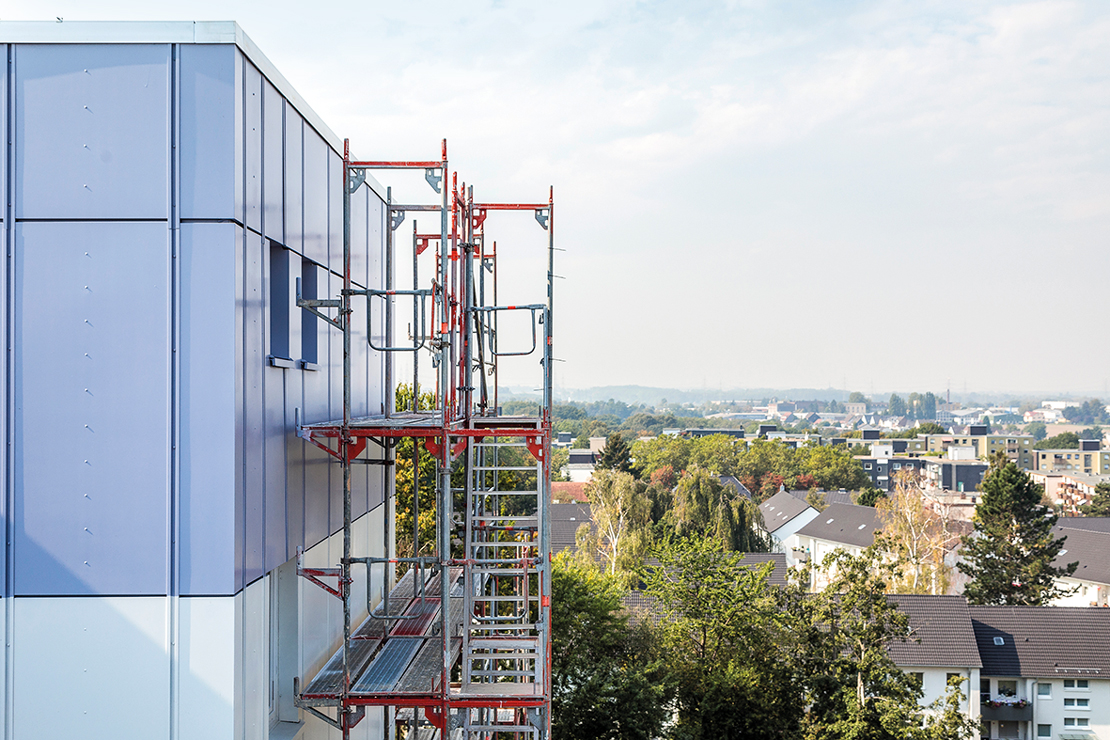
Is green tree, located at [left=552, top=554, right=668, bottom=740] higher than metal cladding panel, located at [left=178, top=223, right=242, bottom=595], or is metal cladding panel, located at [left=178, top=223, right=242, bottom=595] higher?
metal cladding panel, located at [left=178, top=223, right=242, bottom=595]

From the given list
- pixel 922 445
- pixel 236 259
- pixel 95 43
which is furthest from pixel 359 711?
pixel 922 445

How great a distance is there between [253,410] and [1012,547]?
40.3 m

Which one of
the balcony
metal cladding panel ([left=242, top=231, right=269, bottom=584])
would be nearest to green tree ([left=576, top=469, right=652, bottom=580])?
the balcony

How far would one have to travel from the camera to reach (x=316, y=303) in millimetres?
8211

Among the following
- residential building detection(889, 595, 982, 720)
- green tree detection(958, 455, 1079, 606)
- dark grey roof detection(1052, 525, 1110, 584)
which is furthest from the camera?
dark grey roof detection(1052, 525, 1110, 584)

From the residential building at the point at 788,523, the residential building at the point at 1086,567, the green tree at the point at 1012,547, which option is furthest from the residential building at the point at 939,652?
the residential building at the point at 788,523

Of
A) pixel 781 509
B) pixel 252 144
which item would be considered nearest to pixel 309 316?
pixel 252 144

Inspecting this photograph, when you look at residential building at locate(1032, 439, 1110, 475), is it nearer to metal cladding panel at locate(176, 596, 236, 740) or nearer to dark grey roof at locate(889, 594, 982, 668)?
dark grey roof at locate(889, 594, 982, 668)

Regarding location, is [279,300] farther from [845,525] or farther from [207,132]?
[845,525]

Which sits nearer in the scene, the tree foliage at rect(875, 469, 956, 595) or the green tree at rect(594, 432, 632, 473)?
the tree foliage at rect(875, 469, 956, 595)

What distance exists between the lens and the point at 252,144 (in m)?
7.05

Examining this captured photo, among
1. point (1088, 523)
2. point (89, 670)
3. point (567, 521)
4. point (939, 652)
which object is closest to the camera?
point (89, 670)

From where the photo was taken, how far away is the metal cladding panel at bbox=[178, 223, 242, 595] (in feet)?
21.5

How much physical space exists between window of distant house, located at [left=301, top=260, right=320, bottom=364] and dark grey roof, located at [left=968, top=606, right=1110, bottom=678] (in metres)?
29.3
